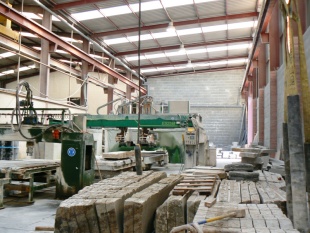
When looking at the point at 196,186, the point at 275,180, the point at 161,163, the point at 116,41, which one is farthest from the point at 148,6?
the point at 196,186

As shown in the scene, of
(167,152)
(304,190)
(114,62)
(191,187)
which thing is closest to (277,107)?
(167,152)

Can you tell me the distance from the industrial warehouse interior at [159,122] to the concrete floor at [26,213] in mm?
29

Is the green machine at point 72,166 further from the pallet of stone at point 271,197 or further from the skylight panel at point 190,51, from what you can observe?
the skylight panel at point 190,51

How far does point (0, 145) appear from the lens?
12.0 metres

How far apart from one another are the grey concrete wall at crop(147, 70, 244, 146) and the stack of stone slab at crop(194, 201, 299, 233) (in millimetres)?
22892

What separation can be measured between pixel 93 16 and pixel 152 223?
12583 mm

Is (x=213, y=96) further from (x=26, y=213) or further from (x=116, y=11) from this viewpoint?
(x=26, y=213)

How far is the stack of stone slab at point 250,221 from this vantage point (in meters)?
2.50

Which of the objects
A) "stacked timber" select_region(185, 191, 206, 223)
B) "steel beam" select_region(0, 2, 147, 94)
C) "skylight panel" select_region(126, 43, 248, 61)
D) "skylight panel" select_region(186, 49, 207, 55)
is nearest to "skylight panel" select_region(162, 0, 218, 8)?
"steel beam" select_region(0, 2, 147, 94)

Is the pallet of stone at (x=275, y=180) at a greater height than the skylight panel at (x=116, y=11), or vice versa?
the skylight panel at (x=116, y=11)

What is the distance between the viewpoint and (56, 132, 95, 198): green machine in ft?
22.1

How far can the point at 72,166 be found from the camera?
6.77 meters

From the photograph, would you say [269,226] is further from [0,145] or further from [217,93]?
[217,93]

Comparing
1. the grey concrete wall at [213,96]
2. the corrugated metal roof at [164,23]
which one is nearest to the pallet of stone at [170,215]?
the corrugated metal roof at [164,23]
